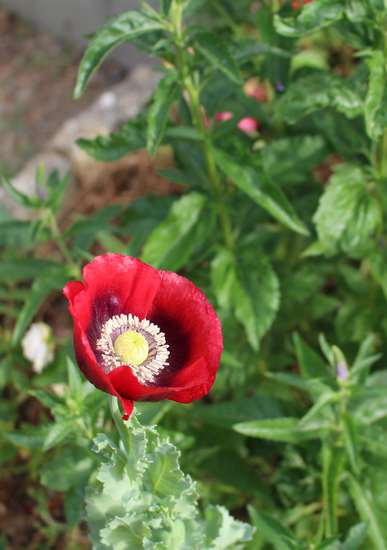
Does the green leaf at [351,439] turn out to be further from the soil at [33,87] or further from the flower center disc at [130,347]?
the soil at [33,87]

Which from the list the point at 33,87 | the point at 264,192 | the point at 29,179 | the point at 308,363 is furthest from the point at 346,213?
the point at 33,87

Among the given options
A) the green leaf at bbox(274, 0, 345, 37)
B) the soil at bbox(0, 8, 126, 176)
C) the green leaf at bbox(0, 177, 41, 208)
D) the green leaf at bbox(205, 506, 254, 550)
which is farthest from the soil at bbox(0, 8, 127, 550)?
the green leaf at bbox(205, 506, 254, 550)

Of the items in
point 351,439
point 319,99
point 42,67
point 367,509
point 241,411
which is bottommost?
point 367,509

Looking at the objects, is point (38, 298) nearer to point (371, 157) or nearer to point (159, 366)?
point (159, 366)

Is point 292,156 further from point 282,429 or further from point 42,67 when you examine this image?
point 42,67

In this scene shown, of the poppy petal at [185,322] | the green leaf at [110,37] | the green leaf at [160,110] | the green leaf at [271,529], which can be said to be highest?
the green leaf at [110,37]

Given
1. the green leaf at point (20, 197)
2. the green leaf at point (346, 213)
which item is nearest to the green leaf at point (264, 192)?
the green leaf at point (346, 213)
